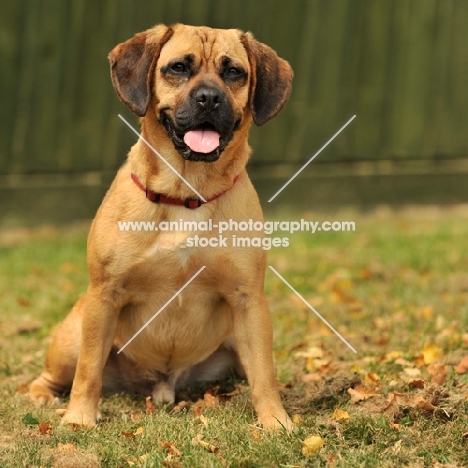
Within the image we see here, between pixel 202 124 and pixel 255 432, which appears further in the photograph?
pixel 202 124

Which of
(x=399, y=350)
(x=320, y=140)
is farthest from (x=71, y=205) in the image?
(x=399, y=350)

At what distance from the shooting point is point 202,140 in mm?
4086

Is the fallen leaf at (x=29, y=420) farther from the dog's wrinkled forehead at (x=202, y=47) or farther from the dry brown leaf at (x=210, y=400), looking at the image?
the dog's wrinkled forehead at (x=202, y=47)

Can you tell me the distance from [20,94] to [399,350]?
507 cm

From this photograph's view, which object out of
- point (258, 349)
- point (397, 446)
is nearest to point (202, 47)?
point (258, 349)

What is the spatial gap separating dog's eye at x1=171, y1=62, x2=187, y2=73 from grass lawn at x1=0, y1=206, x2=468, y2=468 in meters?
1.55

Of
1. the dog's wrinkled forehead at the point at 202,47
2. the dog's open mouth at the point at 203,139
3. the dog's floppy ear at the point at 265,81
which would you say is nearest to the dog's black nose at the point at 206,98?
the dog's open mouth at the point at 203,139

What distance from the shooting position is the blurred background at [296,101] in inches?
343

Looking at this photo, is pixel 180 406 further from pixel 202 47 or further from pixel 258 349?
pixel 202 47

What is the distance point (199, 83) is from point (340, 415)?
1581mm

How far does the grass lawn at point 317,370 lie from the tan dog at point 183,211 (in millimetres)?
285

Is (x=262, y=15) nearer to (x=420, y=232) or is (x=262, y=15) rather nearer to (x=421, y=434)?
(x=420, y=232)

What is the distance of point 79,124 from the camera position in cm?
889

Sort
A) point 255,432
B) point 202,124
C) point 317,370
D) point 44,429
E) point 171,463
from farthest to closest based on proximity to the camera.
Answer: point 317,370 → point 202,124 → point 44,429 → point 255,432 → point 171,463
